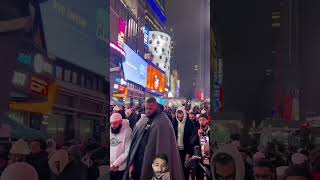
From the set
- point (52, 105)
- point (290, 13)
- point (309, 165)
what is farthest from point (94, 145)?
point (290, 13)

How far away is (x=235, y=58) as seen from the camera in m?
3.29

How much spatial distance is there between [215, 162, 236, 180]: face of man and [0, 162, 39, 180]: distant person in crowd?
155 centimetres

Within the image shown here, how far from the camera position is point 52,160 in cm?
233

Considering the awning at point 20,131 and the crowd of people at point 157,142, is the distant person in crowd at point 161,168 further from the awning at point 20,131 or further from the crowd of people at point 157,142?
the awning at point 20,131

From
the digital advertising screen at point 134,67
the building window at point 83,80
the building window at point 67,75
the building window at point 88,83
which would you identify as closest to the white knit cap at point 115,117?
the digital advertising screen at point 134,67

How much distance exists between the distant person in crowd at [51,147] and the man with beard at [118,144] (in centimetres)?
129

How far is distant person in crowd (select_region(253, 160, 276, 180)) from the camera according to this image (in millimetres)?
3045

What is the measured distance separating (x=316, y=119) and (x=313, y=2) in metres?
0.94

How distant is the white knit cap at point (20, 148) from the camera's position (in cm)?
197

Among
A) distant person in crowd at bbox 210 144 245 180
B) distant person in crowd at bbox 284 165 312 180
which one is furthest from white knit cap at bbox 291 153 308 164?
distant person in crowd at bbox 210 144 245 180

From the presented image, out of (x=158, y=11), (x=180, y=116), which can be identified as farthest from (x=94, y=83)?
(x=158, y=11)

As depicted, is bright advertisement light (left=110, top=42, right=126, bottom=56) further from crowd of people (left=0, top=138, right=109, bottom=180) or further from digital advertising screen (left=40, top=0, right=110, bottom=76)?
crowd of people (left=0, top=138, right=109, bottom=180)

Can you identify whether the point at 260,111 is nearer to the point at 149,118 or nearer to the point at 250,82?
the point at 250,82

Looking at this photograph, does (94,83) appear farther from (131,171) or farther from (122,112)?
(131,171)
